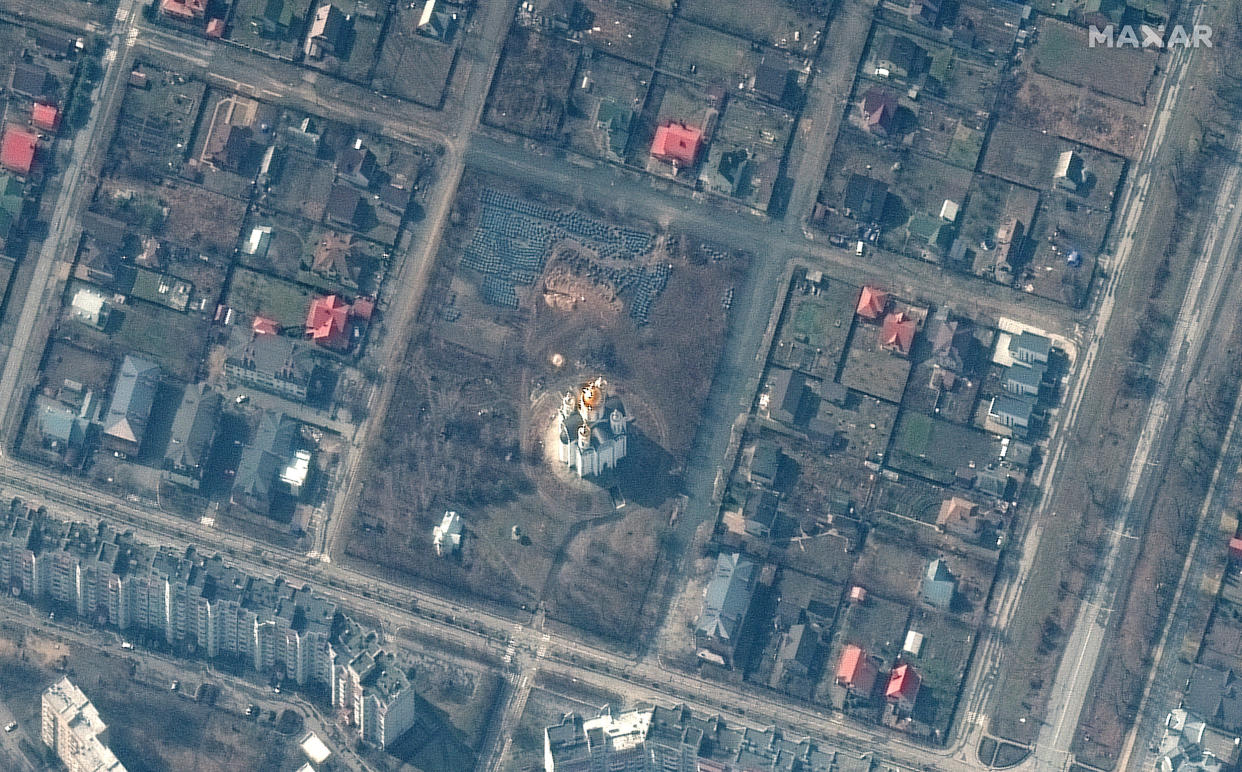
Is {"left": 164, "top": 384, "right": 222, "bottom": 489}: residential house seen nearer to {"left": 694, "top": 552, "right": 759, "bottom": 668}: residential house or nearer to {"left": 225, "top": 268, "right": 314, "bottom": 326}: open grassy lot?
{"left": 225, "top": 268, "right": 314, "bottom": 326}: open grassy lot

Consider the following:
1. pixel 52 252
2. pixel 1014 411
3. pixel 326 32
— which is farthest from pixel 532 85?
pixel 1014 411

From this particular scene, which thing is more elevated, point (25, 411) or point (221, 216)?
point (221, 216)

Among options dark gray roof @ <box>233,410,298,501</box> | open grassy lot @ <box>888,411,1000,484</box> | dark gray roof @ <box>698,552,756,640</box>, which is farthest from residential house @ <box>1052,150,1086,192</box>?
dark gray roof @ <box>233,410,298,501</box>

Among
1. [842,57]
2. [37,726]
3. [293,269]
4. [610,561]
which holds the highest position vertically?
[842,57]

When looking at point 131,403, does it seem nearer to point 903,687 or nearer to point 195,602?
point 195,602

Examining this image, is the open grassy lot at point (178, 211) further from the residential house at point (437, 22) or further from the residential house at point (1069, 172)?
the residential house at point (1069, 172)

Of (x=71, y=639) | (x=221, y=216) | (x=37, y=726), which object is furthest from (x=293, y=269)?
(x=37, y=726)

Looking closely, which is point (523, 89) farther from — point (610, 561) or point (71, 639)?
point (71, 639)
